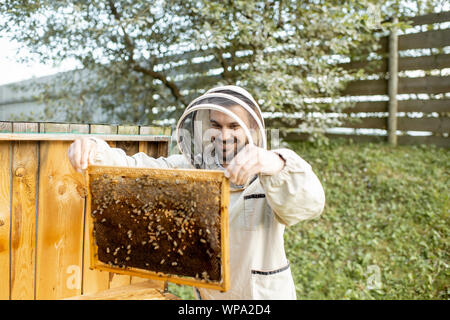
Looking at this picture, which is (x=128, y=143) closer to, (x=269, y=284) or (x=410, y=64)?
(x=269, y=284)

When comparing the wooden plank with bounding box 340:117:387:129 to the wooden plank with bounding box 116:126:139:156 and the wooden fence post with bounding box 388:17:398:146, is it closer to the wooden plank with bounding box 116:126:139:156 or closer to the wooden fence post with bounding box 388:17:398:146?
the wooden fence post with bounding box 388:17:398:146

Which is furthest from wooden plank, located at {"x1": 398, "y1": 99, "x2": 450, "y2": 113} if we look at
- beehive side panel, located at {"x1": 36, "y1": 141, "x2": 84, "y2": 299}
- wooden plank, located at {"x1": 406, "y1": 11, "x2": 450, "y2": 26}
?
beehive side panel, located at {"x1": 36, "y1": 141, "x2": 84, "y2": 299}

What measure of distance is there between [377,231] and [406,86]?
274 cm

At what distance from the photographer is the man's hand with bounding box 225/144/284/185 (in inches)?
51.4

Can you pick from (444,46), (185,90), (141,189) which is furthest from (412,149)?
Answer: (141,189)

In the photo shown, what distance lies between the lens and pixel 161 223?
1548 mm

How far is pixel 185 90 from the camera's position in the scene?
551 cm

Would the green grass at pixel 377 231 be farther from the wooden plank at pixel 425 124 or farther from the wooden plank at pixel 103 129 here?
the wooden plank at pixel 103 129

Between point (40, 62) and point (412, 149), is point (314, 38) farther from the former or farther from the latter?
point (40, 62)

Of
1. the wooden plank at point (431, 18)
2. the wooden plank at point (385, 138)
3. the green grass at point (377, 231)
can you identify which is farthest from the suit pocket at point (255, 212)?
the wooden plank at point (431, 18)

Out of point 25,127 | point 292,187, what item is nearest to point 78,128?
point 25,127

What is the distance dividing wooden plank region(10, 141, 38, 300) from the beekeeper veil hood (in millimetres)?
784

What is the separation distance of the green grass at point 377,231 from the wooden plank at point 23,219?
7.99 ft

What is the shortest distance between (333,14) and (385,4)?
1116 mm
